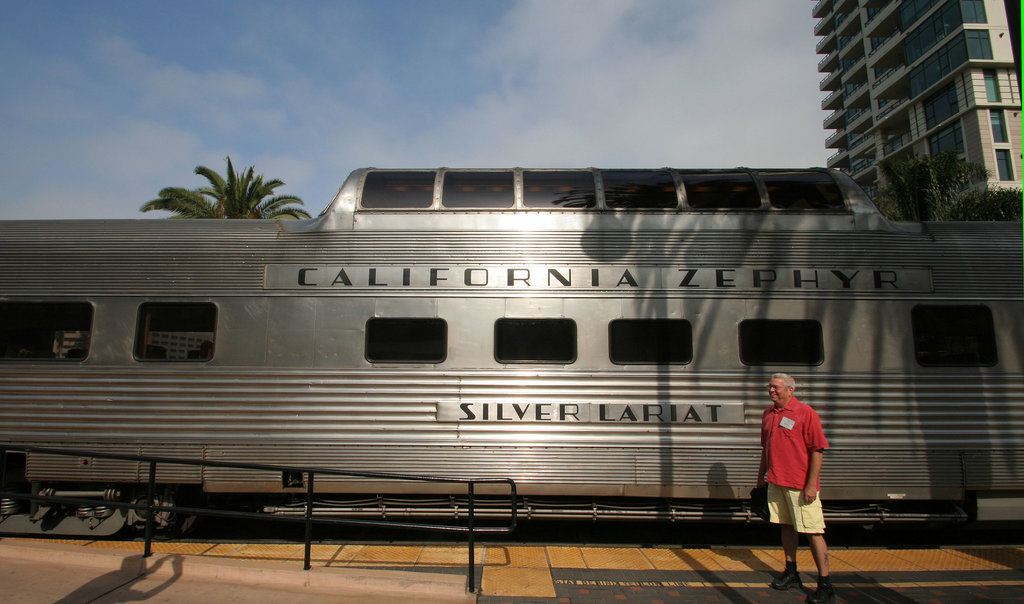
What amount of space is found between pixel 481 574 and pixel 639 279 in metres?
3.35

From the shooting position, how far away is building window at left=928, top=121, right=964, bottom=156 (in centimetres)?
3782

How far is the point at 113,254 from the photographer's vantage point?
6527mm

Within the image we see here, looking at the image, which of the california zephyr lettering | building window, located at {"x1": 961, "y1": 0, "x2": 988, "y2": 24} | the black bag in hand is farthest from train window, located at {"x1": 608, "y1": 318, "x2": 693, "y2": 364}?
building window, located at {"x1": 961, "y1": 0, "x2": 988, "y2": 24}

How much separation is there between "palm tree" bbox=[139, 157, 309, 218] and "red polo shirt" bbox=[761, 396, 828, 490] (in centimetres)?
2210

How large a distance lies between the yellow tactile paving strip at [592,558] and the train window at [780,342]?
1975 millimetres

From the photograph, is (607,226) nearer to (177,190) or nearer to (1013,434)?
(1013,434)

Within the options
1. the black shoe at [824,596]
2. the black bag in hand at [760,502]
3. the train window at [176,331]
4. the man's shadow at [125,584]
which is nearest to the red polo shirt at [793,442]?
the black bag in hand at [760,502]

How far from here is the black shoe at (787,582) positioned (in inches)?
190

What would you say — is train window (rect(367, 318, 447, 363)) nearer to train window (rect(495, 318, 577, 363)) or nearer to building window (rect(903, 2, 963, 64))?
train window (rect(495, 318, 577, 363))

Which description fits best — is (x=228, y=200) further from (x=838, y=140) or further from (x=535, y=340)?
(x=838, y=140)

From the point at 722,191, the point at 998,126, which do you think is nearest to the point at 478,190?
the point at 722,191

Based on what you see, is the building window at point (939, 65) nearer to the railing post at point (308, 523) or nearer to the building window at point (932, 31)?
the building window at point (932, 31)

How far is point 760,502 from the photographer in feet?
18.4

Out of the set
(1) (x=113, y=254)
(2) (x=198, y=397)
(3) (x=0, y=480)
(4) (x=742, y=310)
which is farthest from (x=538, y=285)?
(3) (x=0, y=480)
